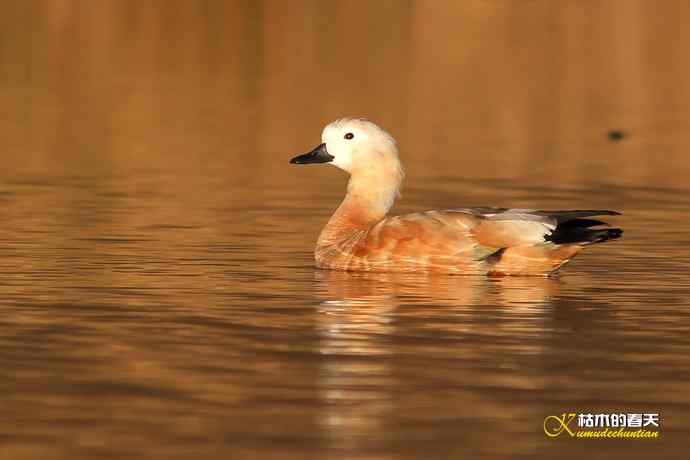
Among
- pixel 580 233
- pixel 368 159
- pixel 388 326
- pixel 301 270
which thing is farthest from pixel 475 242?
pixel 388 326

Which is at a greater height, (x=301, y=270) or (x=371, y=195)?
(x=371, y=195)

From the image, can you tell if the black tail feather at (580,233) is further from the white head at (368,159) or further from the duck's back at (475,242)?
the white head at (368,159)

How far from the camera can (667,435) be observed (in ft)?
33.1

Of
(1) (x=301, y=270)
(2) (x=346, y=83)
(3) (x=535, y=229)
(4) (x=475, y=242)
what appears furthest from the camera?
(2) (x=346, y=83)

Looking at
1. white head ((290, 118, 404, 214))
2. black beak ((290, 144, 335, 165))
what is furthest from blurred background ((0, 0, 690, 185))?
white head ((290, 118, 404, 214))

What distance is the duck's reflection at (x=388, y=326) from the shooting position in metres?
10.6

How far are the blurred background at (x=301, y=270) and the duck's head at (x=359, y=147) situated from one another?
2.76 feet

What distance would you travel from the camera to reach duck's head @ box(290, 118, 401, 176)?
687 inches

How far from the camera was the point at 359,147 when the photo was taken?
17.4 m

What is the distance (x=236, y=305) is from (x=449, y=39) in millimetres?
36695

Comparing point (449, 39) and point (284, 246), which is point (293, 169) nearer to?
point (284, 246)

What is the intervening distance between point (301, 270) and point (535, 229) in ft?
5.70

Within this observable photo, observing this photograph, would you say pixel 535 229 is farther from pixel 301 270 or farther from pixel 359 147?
pixel 359 147

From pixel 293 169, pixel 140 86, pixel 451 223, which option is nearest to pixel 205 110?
pixel 140 86
